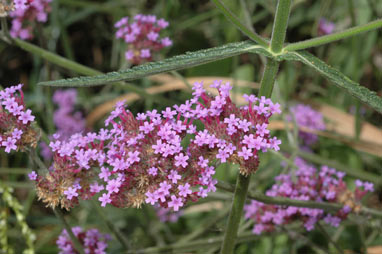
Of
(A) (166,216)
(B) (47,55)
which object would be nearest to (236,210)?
(B) (47,55)

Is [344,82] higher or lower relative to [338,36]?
lower

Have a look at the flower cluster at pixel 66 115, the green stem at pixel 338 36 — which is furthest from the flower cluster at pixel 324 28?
the green stem at pixel 338 36

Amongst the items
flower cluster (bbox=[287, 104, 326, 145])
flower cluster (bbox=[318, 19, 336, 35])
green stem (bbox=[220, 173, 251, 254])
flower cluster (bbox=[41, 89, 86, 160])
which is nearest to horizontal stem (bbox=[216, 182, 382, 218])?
green stem (bbox=[220, 173, 251, 254])

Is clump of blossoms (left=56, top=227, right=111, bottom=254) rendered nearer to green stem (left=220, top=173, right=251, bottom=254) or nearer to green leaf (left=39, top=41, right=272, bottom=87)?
green stem (left=220, top=173, right=251, bottom=254)

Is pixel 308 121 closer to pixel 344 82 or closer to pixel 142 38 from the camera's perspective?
pixel 142 38

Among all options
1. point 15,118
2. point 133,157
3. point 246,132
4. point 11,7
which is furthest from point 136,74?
point 11,7

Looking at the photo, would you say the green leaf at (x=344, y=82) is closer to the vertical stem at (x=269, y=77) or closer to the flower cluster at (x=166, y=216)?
the vertical stem at (x=269, y=77)
